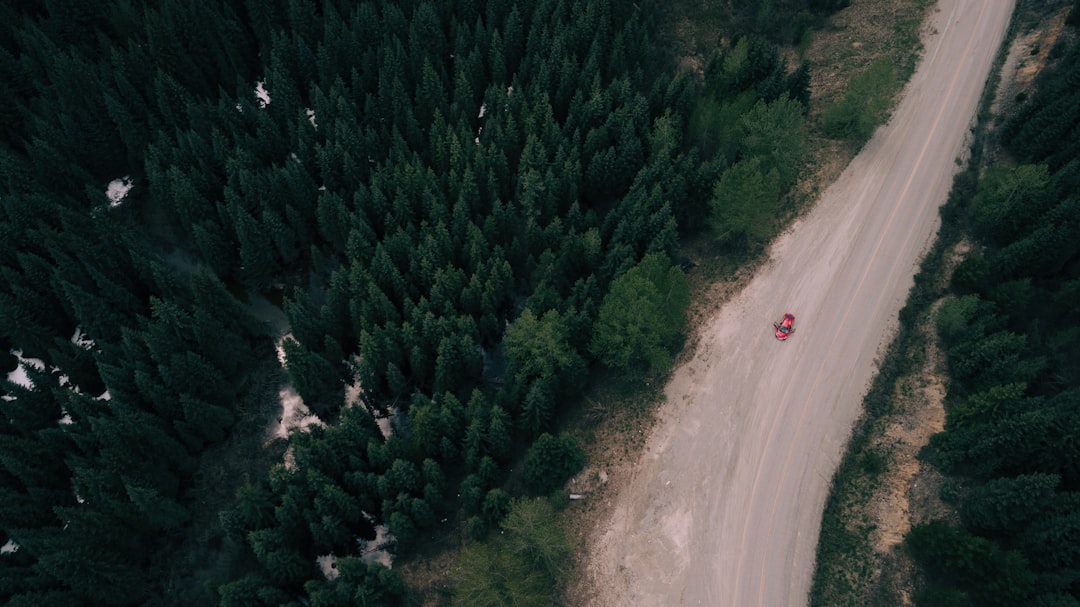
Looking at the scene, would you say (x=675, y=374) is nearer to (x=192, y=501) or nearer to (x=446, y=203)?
(x=446, y=203)

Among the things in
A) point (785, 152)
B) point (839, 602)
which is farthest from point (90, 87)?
point (839, 602)

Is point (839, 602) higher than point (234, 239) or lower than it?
lower

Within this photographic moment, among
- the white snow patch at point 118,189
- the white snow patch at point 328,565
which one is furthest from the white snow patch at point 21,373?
the white snow patch at point 328,565

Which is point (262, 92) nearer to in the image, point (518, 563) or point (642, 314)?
point (642, 314)

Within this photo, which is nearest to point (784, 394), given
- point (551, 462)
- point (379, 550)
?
point (551, 462)

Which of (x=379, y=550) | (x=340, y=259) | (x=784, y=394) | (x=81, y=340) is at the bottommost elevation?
(x=784, y=394)

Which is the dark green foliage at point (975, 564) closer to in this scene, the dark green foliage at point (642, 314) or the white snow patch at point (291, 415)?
the dark green foliage at point (642, 314)

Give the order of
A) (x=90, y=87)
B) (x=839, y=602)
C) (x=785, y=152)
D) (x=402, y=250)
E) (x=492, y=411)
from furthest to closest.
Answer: (x=90, y=87)
(x=785, y=152)
(x=402, y=250)
(x=492, y=411)
(x=839, y=602)
